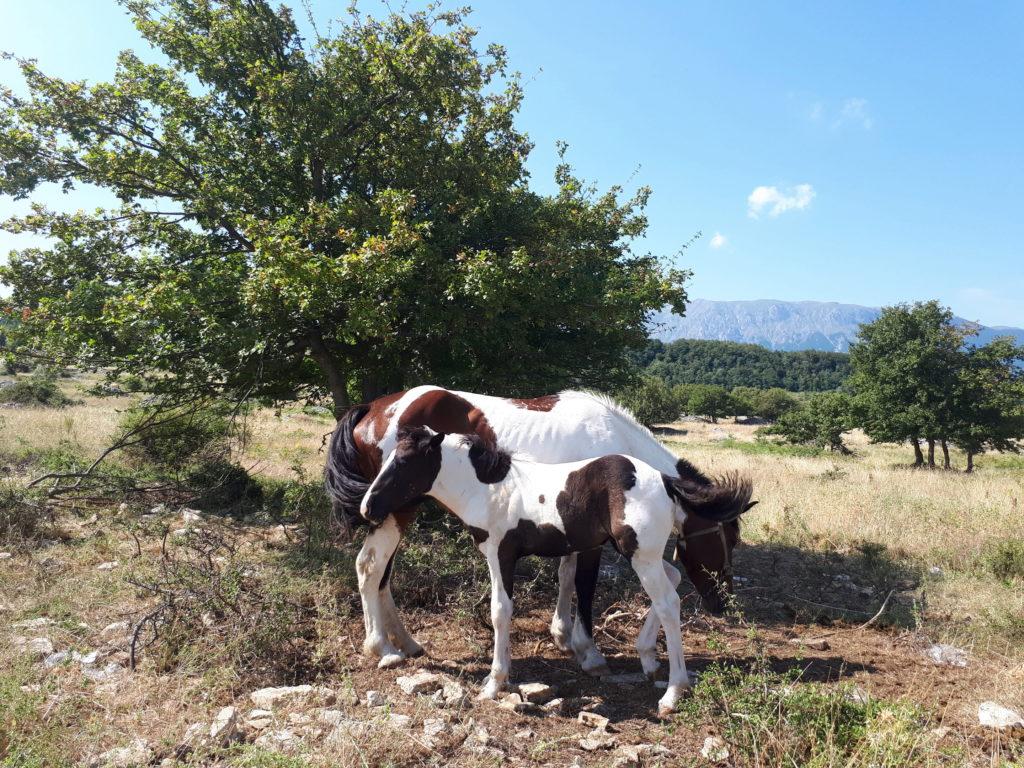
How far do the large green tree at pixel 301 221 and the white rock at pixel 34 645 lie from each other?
10.2ft

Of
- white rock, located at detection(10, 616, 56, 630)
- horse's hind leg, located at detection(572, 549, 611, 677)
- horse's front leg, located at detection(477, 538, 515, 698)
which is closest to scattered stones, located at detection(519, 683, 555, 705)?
horse's front leg, located at detection(477, 538, 515, 698)

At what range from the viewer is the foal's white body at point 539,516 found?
432 cm

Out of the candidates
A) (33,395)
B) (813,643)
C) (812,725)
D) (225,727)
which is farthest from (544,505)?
(33,395)

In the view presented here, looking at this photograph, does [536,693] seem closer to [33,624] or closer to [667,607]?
[667,607]

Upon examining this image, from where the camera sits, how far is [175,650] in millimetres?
4734

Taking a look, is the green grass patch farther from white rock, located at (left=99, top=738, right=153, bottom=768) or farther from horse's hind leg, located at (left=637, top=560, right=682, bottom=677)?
white rock, located at (left=99, top=738, right=153, bottom=768)

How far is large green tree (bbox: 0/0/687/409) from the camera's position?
22.6 feet

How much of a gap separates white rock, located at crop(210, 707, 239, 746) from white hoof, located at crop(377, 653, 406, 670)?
1242 millimetres

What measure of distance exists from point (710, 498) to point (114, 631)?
4.97m

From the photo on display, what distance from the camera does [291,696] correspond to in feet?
13.6

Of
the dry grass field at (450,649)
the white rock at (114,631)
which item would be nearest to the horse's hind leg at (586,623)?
the dry grass field at (450,649)

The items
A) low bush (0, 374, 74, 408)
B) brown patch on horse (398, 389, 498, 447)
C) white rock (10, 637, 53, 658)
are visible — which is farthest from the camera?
low bush (0, 374, 74, 408)

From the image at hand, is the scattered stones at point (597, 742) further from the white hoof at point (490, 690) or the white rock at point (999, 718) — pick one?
the white rock at point (999, 718)

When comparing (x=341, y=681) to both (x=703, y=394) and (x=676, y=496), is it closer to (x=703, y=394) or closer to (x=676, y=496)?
(x=676, y=496)
